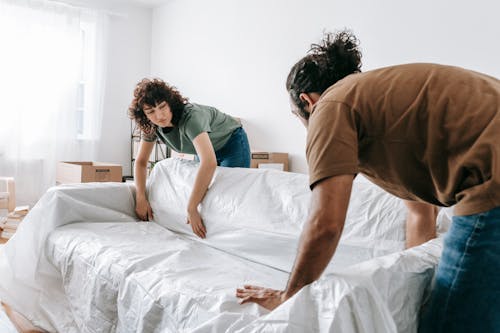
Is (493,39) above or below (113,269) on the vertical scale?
above

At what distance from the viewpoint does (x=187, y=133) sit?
2.11 metres

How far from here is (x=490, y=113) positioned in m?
0.83

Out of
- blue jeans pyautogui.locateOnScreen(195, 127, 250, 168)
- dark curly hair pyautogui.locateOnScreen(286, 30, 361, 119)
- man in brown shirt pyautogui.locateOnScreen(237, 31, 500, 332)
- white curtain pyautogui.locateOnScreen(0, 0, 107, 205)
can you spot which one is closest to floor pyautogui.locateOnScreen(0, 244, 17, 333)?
blue jeans pyautogui.locateOnScreen(195, 127, 250, 168)

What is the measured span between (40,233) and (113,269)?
75 cm

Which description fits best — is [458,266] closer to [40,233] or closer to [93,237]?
[93,237]

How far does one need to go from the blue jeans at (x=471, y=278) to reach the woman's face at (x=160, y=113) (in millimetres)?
1546

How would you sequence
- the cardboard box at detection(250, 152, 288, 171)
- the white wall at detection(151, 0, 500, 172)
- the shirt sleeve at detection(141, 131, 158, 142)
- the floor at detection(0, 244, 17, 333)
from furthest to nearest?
the cardboard box at detection(250, 152, 288, 171), the white wall at detection(151, 0, 500, 172), the shirt sleeve at detection(141, 131, 158, 142), the floor at detection(0, 244, 17, 333)

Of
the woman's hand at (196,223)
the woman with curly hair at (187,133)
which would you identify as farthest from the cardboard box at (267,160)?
the woman's hand at (196,223)

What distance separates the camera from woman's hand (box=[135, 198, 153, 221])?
7.97 feet

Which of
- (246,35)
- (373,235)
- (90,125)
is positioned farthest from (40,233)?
(90,125)

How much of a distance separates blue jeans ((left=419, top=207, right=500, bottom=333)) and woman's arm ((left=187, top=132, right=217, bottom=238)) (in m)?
1.31

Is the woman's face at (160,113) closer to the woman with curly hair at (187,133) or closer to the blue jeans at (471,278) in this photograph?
the woman with curly hair at (187,133)

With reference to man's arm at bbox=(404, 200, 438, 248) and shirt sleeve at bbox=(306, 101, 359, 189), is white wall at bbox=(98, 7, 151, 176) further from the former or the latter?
shirt sleeve at bbox=(306, 101, 359, 189)

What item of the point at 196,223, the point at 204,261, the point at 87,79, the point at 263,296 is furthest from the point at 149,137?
the point at 87,79
